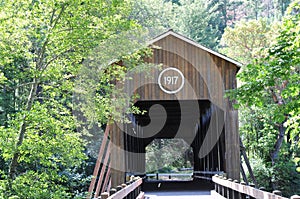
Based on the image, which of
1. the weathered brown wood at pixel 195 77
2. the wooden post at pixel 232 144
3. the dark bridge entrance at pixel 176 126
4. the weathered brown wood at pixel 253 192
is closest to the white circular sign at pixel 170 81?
the weathered brown wood at pixel 195 77

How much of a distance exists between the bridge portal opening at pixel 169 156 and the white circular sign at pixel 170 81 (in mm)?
27804

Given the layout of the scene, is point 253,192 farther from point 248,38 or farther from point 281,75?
point 248,38

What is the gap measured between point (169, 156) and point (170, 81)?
30714mm

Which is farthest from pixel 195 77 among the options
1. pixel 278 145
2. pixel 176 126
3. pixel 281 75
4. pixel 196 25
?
pixel 196 25

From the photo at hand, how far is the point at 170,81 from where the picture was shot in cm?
1310

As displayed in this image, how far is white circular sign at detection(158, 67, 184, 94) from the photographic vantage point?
13109 millimetres

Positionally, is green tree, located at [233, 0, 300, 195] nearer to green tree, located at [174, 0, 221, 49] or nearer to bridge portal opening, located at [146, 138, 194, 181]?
green tree, located at [174, 0, 221, 49]

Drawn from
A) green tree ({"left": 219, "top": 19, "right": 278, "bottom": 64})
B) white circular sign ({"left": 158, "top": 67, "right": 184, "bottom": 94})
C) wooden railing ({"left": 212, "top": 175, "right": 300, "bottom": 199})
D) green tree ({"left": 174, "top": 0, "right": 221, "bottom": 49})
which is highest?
green tree ({"left": 174, "top": 0, "right": 221, "bottom": 49})

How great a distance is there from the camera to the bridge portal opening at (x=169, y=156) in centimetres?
4131

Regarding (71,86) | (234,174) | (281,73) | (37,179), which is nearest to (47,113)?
(71,86)

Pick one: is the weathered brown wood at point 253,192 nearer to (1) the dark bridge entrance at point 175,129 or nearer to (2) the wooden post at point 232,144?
(2) the wooden post at point 232,144

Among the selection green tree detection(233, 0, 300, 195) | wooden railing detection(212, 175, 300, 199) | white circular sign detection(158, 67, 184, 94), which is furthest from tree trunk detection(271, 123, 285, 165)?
green tree detection(233, 0, 300, 195)

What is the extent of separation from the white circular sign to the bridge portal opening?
91.2 ft

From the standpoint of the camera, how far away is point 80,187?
1902cm
